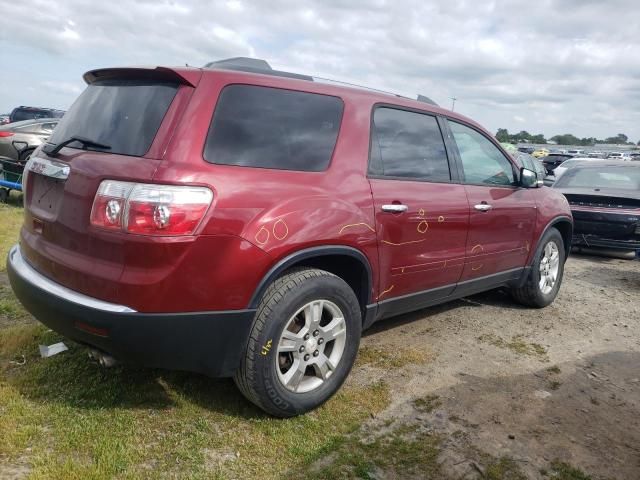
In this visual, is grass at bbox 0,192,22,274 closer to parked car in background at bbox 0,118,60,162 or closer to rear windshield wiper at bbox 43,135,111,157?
parked car in background at bbox 0,118,60,162

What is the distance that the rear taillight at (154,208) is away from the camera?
2346 mm

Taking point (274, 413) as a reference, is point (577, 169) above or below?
above

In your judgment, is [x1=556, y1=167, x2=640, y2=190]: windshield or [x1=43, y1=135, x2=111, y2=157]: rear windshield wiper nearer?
[x1=43, y1=135, x2=111, y2=157]: rear windshield wiper

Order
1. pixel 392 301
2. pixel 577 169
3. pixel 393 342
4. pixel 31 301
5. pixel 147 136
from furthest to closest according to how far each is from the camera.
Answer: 1. pixel 577 169
2. pixel 393 342
3. pixel 392 301
4. pixel 31 301
5. pixel 147 136

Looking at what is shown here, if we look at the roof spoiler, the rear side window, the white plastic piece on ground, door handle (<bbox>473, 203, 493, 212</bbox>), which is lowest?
the white plastic piece on ground

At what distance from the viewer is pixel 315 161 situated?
295 centimetres

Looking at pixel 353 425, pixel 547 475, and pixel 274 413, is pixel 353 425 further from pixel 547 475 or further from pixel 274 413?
pixel 547 475

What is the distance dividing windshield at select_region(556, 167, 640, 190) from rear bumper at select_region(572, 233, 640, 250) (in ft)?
3.86

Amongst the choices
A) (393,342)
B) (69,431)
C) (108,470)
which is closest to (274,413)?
(108,470)

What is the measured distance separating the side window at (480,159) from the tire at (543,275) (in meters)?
0.91

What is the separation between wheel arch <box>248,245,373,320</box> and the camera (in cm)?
263

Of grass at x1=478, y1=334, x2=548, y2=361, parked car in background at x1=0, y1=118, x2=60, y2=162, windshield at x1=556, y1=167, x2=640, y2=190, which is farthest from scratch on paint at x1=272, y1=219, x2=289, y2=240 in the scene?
parked car in background at x1=0, y1=118, x2=60, y2=162

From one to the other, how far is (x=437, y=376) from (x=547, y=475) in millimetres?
1063

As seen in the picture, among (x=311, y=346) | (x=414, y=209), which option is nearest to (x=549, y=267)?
(x=414, y=209)
